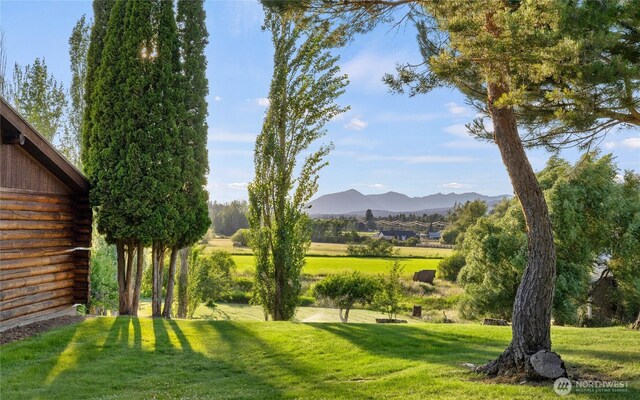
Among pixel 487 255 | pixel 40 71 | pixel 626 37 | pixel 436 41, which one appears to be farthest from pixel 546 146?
pixel 40 71

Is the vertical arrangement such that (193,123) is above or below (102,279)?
above

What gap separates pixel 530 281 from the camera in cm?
559

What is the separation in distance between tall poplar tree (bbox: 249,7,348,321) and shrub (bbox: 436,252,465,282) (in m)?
13.5

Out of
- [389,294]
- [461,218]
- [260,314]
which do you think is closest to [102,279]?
[260,314]

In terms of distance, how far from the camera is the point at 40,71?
51.3 ft

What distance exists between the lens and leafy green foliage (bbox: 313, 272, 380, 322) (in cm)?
1498

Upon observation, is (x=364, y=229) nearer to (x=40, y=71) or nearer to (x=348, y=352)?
(x=40, y=71)

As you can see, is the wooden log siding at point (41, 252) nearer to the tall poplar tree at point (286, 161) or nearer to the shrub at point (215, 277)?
the tall poplar tree at point (286, 161)

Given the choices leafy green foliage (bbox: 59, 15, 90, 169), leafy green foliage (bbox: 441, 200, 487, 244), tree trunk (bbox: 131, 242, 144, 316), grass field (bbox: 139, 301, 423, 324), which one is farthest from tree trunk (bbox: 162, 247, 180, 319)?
leafy green foliage (bbox: 441, 200, 487, 244)

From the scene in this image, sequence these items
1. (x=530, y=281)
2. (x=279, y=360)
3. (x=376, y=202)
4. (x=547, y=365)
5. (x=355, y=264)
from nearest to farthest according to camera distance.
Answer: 1. (x=547, y=365)
2. (x=530, y=281)
3. (x=279, y=360)
4. (x=355, y=264)
5. (x=376, y=202)

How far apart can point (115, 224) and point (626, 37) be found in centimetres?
991

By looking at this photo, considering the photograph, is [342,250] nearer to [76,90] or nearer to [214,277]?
[214,277]

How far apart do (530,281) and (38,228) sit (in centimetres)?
875

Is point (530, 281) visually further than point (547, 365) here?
Yes
